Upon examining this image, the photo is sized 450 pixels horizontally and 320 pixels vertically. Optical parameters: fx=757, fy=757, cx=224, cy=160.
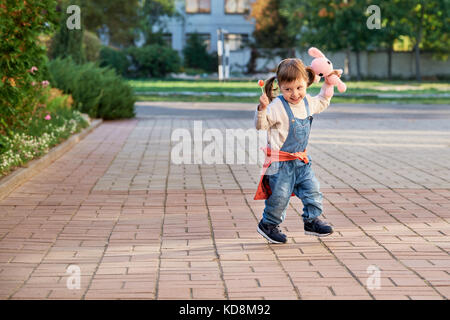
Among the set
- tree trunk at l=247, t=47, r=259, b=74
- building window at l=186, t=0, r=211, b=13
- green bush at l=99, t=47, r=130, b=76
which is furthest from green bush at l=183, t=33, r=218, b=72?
green bush at l=99, t=47, r=130, b=76

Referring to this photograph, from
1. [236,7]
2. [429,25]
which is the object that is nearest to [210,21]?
[236,7]

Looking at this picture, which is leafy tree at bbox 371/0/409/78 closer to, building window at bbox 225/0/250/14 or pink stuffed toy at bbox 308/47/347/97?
building window at bbox 225/0/250/14

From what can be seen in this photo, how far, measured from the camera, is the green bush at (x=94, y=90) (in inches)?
722

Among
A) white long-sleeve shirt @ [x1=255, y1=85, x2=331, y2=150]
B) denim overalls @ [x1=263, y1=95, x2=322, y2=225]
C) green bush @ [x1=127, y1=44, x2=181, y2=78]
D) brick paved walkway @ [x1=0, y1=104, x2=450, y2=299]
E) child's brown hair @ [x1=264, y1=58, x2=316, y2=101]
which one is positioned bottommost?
brick paved walkway @ [x1=0, y1=104, x2=450, y2=299]

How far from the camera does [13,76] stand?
9.28 m

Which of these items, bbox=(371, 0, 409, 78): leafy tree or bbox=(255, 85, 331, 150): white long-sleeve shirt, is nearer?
bbox=(255, 85, 331, 150): white long-sleeve shirt

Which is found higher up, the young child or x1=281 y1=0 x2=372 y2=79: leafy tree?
x1=281 y1=0 x2=372 y2=79: leafy tree

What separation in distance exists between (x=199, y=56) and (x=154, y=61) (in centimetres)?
852

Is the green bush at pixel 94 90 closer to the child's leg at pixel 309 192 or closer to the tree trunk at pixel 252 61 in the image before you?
the child's leg at pixel 309 192

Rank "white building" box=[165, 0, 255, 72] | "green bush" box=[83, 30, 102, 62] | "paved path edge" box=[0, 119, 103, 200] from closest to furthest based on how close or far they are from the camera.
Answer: "paved path edge" box=[0, 119, 103, 200]
"green bush" box=[83, 30, 102, 62]
"white building" box=[165, 0, 255, 72]

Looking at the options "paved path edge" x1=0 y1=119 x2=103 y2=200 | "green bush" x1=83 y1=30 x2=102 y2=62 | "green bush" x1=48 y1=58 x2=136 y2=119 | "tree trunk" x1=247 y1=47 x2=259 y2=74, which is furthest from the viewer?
"tree trunk" x1=247 y1=47 x2=259 y2=74

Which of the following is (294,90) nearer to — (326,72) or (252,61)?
(326,72)

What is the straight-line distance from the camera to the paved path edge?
838cm

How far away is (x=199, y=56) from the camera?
54.4 meters
